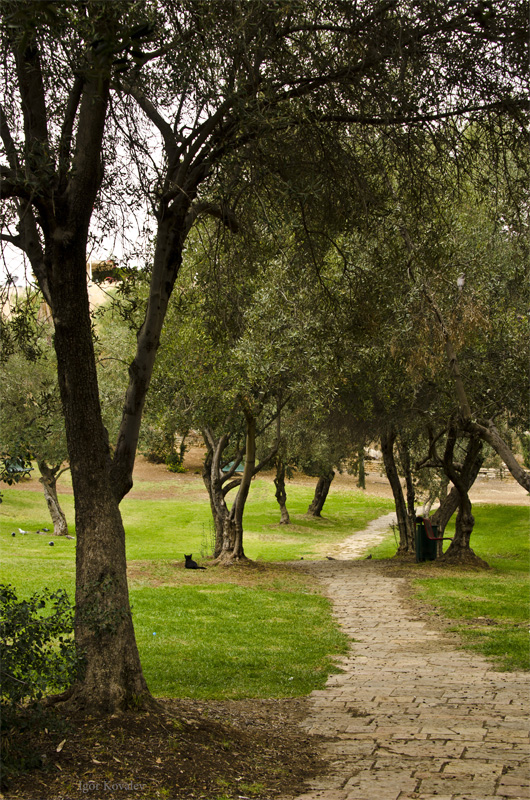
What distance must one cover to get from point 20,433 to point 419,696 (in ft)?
17.3

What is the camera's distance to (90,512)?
593 cm

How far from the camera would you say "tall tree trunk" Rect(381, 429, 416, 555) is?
71.2ft

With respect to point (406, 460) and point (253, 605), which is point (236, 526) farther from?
point (406, 460)

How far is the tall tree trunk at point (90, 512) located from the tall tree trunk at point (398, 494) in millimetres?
14867

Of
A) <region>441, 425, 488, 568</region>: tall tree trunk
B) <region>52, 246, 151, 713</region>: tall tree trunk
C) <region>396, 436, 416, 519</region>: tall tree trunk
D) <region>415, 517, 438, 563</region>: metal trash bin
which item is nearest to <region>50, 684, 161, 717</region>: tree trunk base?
<region>52, 246, 151, 713</region>: tall tree trunk

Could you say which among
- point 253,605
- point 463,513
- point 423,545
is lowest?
point 253,605

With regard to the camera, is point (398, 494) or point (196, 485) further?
point (196, 485)

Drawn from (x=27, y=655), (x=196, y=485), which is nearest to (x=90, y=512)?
(x=27, y=655)

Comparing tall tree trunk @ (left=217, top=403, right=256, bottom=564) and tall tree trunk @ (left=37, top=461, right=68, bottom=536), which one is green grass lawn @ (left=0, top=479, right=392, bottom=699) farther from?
tall tree trunk @ (left=37, top=461, right=68, bottom=536)

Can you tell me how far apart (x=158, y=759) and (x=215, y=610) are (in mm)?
8864

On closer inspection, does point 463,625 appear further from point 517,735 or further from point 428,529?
point 428,529

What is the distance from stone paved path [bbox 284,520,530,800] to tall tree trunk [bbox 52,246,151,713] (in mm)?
1831

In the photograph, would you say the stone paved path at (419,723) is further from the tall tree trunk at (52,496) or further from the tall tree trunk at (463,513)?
the tall tree trunk at (52,496)

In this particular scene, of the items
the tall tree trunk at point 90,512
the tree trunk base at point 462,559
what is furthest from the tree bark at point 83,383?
the tree trunk base at point 462,559
